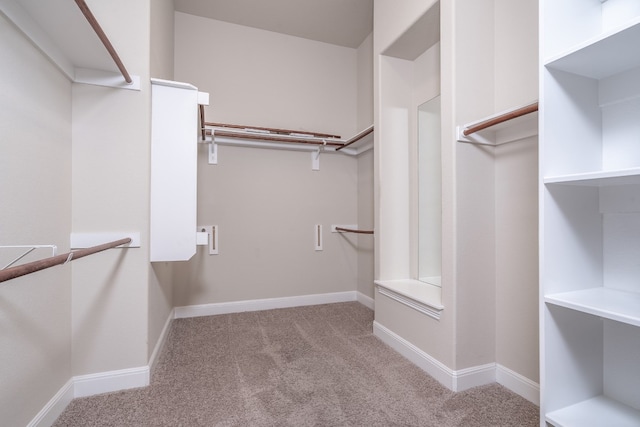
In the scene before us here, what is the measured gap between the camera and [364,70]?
10.2 ft

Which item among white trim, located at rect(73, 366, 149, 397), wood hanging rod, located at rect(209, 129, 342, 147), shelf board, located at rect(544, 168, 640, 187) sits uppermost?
wood hanging rod, located at rect(209, 129, 342, 147)

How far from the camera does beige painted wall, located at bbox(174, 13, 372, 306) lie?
2.70 meters

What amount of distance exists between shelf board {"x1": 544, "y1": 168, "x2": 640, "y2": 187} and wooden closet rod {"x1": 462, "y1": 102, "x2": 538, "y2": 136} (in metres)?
0.41

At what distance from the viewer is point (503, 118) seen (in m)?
1.37

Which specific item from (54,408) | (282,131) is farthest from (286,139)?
(54,408)

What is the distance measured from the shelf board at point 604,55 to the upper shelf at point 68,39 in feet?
5.28

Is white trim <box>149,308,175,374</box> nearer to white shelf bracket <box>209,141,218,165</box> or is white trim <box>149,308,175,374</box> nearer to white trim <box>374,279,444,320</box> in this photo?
white shelf bracket <box>209,141,218,165</box>

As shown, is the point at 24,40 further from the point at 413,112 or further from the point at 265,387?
the point at 413,112

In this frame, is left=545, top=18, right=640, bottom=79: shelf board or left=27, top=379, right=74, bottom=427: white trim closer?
left=545, top=18, right=640, bottom=79: shelf board

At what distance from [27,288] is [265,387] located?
44.8 inches

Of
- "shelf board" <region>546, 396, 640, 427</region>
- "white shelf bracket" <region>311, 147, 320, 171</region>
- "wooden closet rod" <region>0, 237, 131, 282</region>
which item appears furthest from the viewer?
"white shelf bracket" <region>311, 147, 320, 171</region>

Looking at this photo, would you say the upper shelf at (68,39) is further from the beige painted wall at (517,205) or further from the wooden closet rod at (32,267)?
the beige painted wall at (517,205)

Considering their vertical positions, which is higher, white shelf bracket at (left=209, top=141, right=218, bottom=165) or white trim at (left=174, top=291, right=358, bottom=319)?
white shelf bracket at (left=209, top=141, right=218, bottom=165)

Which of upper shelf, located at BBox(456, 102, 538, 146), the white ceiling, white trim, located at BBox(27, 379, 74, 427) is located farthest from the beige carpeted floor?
the white ceiling
